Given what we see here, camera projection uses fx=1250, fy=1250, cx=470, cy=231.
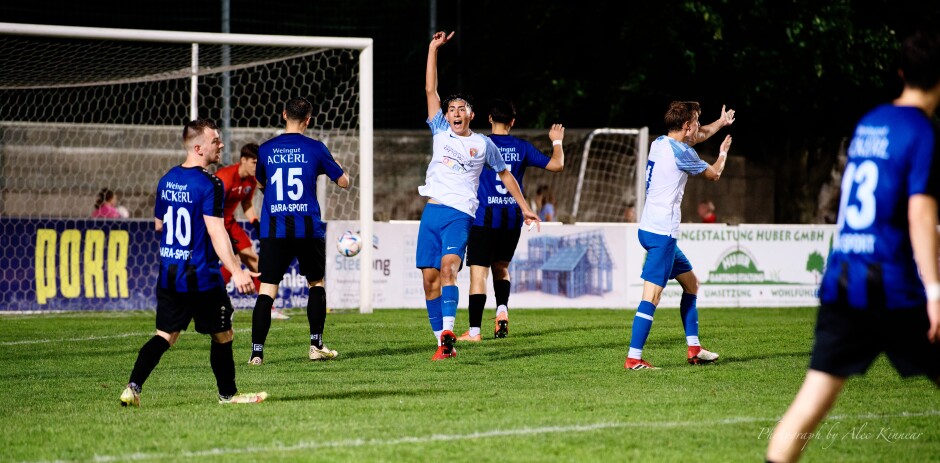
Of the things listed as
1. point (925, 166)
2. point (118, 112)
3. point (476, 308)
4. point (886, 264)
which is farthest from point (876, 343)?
point (118, 112)

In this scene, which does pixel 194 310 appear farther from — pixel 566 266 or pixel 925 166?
pixel 566 266

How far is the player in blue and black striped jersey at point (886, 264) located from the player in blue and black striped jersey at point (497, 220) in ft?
23.5

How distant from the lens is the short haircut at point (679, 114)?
376 inches

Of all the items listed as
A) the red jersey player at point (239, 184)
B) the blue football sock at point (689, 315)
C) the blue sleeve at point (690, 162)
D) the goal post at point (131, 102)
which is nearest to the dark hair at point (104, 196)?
the goal post at point (131, 102)

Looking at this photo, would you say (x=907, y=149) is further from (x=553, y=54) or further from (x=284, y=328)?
(x=553, y=54)

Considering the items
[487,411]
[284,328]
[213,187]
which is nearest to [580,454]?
[487,411]

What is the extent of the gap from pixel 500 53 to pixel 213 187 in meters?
19.7

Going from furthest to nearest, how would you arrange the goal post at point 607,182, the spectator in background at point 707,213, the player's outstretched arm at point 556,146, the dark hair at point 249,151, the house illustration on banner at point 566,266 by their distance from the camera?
1. the spectator in background at point 707,213
2. the goal post at point 607,182
3. the house illustration on banner at point 566,266
4. the dark hair at point 249,151
5. the player's outstretched arm at point 556,146

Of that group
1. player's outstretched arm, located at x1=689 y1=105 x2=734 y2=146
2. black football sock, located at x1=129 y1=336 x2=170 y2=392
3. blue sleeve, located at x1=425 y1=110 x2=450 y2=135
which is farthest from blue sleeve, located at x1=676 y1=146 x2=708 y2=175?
black football sock, located at x1=129 y1=336 x2=170 y2=392

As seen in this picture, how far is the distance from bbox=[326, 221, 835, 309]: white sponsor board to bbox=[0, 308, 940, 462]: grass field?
4.47m

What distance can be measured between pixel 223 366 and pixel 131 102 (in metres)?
13.5

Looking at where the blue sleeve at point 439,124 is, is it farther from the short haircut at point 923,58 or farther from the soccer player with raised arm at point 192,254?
the short haircut at point 923,58

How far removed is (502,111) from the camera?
12.1 m

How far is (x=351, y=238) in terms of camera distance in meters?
12.5
